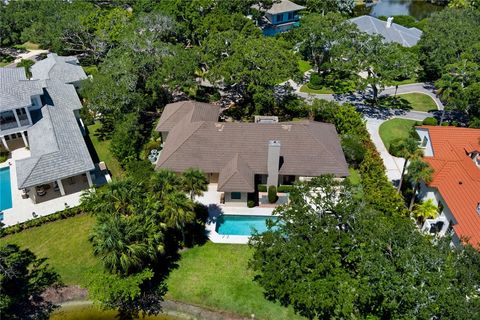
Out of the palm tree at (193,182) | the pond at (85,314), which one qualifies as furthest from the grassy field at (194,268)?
the palm tree at (193,182)

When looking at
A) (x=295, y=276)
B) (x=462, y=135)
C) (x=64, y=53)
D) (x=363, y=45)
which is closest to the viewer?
(x=295, y=276)

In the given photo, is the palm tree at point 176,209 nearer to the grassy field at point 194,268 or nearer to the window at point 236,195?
the grassy field at point 194,268

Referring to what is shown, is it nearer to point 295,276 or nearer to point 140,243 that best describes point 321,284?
point 295,276

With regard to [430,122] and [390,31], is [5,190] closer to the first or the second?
[430,122]

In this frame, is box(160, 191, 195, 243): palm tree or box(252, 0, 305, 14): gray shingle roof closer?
box(160, 191, 195, 243): palm tree

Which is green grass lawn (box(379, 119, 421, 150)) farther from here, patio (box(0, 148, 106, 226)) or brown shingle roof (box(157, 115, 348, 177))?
patio (box(0, 148, 106, 226))

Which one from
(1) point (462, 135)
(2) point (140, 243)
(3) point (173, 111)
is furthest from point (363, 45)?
(2) point (140, 243)

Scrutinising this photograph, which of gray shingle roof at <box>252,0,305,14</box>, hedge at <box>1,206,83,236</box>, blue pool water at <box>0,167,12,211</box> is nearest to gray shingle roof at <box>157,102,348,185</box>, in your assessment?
hedge at <box>1,206,83,236</box>
